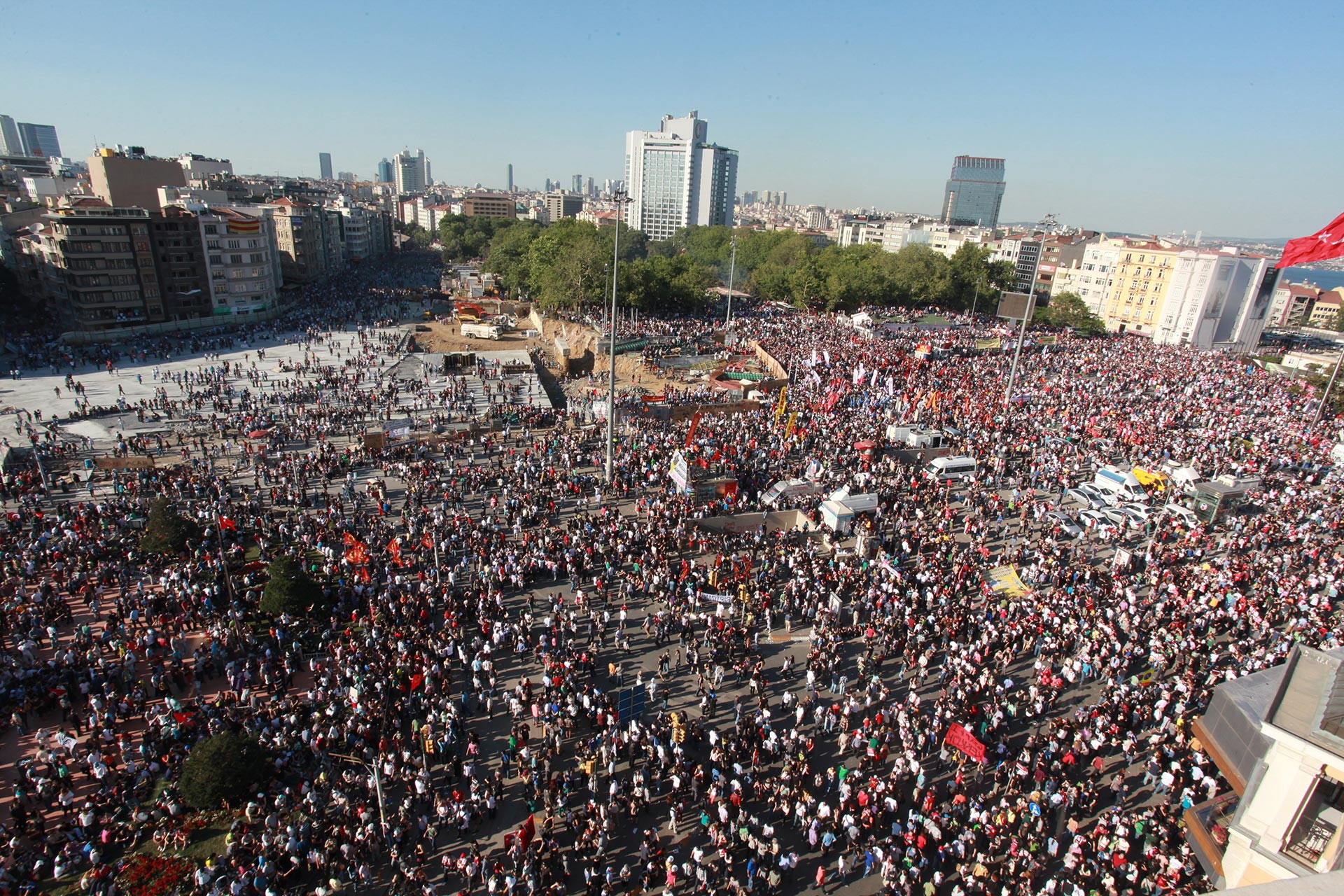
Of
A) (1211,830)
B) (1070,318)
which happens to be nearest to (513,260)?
(1070,318)

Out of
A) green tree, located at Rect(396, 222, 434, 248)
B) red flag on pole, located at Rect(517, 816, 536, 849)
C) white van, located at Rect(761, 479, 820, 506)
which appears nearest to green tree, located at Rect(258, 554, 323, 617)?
red flag on pole, located at Rect(517, 816, 536, 849)

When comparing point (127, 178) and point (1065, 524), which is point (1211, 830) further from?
point (127, 178)

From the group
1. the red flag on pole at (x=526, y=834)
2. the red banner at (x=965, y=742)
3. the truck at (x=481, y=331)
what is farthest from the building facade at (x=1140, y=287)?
the red flag on pole at (x=526, y=834)

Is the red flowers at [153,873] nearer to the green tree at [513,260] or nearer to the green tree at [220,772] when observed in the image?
the green tree at [220,772]

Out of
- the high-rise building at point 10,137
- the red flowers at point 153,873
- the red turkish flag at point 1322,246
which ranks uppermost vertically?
the high-rise building at point 10,137

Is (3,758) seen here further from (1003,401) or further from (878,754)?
(1003,401)

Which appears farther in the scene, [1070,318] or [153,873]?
[1070,318]
